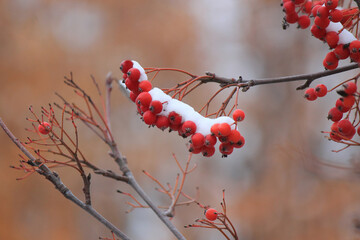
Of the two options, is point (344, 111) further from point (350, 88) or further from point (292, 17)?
point (292, 17)

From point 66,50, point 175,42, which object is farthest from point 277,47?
point 66,50

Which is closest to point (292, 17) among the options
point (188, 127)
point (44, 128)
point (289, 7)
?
point (289, 7)

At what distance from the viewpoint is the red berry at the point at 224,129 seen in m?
0.98

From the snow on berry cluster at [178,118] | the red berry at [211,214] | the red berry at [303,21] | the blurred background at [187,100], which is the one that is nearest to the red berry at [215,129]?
the snow on berry cluster at [178,118]

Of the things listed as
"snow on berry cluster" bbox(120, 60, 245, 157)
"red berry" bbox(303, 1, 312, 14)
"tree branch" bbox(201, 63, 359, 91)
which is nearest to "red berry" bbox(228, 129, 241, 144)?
"snow on berry cluster" bbox(120, 60, 245, 157)

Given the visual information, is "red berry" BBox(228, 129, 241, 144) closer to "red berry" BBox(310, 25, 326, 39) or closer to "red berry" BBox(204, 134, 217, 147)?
"red berry" BBox(204, 134, 217, 147)

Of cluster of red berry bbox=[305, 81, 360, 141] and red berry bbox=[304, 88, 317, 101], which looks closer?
cluster of red berry bbox=[305, 81, 360, 141]

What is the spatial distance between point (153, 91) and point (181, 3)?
7021 millimetres

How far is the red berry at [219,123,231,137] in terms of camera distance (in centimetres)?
Result: 98

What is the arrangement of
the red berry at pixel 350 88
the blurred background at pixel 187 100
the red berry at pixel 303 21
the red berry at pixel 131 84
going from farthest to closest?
the blurred background at pixel 187 100
the red berry at pixel 303 21
the red berry at pixel 131 84
the red berry at pixel 350 88

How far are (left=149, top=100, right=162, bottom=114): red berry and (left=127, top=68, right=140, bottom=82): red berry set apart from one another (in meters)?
0.09

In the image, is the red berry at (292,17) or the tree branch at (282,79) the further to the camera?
the red berry at (292,17)

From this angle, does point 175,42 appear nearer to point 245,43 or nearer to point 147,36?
point 147,36

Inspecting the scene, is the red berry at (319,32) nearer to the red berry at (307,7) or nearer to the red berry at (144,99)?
the red berry at (307,7)
